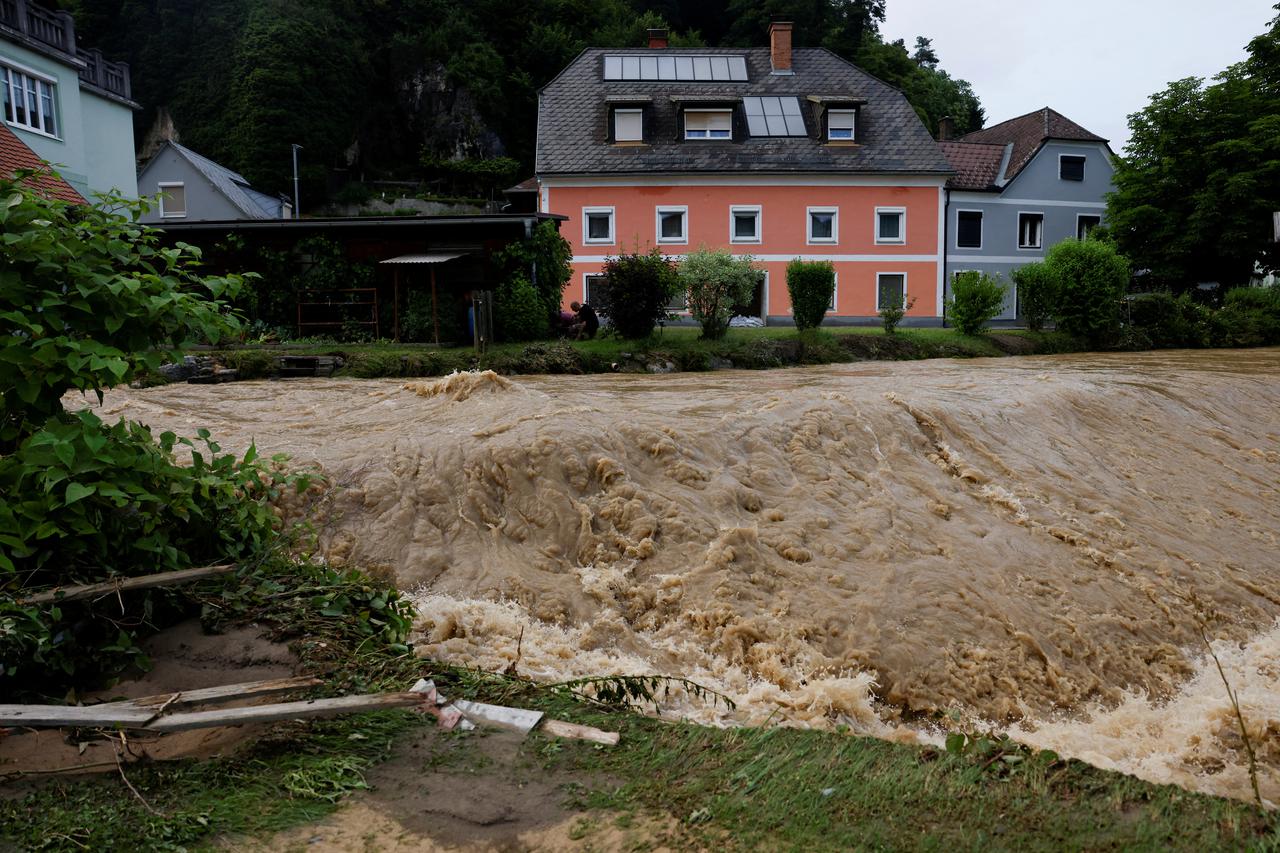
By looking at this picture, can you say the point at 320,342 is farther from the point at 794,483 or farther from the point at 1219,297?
the point at 1219,297

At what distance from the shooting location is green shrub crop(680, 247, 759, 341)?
74.6 feet

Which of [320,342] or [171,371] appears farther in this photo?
[320,342]

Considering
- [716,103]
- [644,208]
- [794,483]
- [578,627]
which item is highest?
[716,103]

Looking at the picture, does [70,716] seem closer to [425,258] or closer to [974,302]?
[425,258]

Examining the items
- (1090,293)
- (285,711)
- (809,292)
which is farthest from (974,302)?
(285,711)

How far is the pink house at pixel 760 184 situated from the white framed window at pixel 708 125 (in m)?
0.04

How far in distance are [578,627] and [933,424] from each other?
4649 mm

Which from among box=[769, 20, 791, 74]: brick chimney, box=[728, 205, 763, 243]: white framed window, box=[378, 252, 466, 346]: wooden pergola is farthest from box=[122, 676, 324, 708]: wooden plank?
box=[769, 20, 791, 74]: brick chimney

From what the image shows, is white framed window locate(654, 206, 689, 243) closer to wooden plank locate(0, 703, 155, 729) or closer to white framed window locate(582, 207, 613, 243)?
white framed window locate(582, 207, 613, 243)

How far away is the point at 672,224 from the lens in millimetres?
37656

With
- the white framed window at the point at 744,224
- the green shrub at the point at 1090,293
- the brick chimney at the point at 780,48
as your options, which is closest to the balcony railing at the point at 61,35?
the white framed window at the point at 744,224

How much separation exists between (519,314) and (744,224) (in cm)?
1745

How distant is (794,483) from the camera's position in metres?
7.88

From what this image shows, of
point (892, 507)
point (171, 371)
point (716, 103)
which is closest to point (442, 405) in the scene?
point (892, 507)
